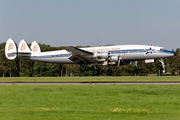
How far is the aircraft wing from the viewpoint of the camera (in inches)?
1557

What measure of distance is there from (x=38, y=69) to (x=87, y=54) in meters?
62.7

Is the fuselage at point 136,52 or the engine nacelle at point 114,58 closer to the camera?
the fuselage at point 136,52

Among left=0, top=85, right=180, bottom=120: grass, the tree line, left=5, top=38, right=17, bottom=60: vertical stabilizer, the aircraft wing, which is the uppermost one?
left=5, top=38, right=17, bottom=60: vertical stabilizer

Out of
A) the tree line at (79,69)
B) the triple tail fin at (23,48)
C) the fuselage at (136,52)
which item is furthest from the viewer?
the tree line at (79,69)

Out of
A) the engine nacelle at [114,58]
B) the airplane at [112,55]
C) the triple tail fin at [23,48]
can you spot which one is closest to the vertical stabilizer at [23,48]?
the triple tail fin at [23,48]

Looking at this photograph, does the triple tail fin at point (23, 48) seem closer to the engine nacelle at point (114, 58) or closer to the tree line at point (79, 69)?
the engine nacelle at point (114, 58)

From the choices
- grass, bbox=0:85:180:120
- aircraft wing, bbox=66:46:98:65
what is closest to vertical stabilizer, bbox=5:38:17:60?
aircraft wing, bbox=66:46:98:65

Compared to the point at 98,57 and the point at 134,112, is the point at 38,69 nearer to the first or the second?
the point at 98,57

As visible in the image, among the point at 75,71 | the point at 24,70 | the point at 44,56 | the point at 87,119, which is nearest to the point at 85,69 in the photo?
the point at 75,71

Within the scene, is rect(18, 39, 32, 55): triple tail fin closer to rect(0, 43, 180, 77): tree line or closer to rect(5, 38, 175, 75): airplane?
rect(5, 38, 175, 75): airplane

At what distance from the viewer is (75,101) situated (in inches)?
742

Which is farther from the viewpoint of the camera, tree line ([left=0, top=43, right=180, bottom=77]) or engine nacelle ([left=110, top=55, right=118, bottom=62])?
tree line ([left=0, top=43, right=180, bottom=77])

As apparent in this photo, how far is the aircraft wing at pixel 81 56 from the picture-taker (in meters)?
39.5

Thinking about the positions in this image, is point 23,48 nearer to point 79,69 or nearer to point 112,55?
point 112,55
